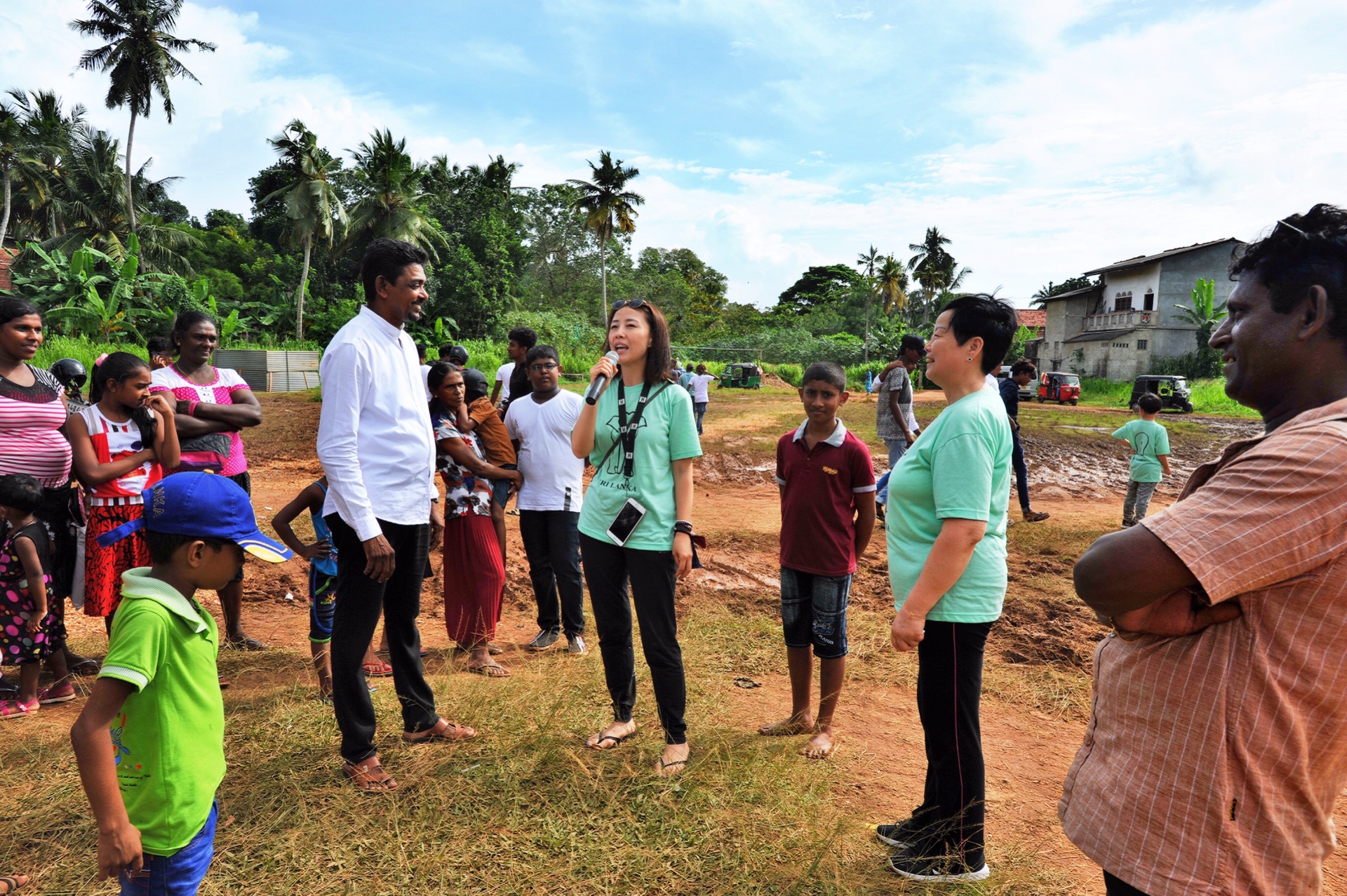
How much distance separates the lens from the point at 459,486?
456 cm

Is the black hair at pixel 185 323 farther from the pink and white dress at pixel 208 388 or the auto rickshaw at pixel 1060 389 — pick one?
the auto rickshaw at pixel 1060 389

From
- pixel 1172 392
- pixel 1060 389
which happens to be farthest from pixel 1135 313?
pixel 1172 392

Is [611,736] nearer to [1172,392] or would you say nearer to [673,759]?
[673,759]

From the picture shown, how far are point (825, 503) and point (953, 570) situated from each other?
120cm

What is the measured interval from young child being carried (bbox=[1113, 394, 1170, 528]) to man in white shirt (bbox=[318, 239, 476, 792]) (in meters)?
7.15

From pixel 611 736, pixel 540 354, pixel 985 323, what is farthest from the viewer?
pixel 540 354

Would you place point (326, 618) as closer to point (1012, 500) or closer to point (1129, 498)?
point (1129, 498)

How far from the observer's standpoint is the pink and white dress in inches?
162

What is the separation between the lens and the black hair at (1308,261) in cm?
123

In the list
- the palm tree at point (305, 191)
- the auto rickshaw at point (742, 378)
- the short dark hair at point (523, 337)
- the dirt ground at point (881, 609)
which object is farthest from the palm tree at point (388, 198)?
the short dark hair at point (523, 337)

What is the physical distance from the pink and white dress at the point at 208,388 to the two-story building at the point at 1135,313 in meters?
38.4

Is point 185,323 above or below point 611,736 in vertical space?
above

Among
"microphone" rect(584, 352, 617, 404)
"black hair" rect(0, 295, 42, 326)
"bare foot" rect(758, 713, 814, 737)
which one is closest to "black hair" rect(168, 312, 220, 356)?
"black hair" rect(0, 295, 42, 326)

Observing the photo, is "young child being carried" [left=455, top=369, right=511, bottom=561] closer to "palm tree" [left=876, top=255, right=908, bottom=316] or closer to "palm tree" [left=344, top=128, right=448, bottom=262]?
"palm tree" [left=344, top=128, right=448, bottom=262]
